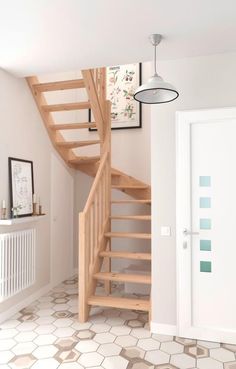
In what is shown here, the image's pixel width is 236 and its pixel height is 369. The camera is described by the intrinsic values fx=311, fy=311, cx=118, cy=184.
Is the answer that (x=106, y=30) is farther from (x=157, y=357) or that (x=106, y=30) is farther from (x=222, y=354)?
(x=222, y=354)

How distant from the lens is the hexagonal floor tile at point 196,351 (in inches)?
98.6

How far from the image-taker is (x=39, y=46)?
2670 mm

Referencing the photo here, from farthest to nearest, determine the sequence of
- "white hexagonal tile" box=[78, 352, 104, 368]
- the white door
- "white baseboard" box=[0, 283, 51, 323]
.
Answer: "white baseboard" box=[0, 283, 51, 323]
the white door
"white hexagonal tile" box=[78, 352, 104, 368]

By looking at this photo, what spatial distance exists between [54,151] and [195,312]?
8.83ft

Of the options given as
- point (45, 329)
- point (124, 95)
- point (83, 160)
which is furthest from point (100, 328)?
point (124, 95)

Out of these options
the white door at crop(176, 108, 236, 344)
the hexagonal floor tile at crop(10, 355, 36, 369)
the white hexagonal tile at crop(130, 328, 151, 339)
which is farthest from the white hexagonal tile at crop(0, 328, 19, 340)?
the white door at crop(176, 108, 236, 344)

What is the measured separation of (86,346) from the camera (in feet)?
8.67

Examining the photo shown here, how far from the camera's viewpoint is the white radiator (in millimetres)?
3094

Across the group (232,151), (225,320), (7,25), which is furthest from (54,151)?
(225,320)

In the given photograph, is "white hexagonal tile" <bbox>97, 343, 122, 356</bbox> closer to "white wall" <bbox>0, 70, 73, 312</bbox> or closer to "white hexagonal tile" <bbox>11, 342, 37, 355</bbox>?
"white hexagonal tile" <bbox>11, 342, 37, 355</bbox>

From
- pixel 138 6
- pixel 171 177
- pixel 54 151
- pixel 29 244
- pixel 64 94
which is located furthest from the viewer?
pixel 64 94

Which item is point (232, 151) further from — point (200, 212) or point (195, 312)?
point (195, 312)

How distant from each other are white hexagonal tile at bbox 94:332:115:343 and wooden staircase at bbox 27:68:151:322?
309 millimetres

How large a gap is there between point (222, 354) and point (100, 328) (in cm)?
112
